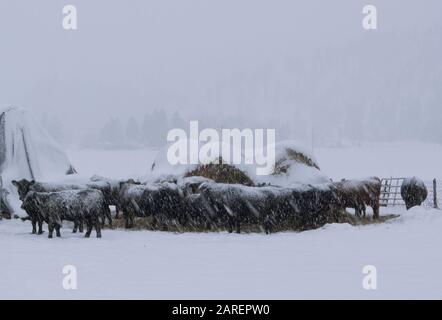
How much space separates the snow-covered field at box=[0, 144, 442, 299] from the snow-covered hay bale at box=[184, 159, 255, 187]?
5496mm

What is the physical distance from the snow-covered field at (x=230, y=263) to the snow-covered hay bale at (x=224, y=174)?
550 centimetres

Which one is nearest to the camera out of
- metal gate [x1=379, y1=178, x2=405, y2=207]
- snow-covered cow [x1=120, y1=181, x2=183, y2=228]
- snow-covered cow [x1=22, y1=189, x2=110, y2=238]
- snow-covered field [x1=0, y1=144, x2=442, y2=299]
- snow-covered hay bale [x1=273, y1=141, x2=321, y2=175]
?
snow-covered field [x1=0, y1=144, x2=442, y2=299]

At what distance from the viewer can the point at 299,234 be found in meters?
17.0

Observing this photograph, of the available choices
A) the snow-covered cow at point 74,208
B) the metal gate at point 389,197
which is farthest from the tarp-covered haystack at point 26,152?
the metal gate at point 389,197

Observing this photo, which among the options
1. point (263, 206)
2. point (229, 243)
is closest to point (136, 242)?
point (229, 243)

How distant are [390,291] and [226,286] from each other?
258 cm

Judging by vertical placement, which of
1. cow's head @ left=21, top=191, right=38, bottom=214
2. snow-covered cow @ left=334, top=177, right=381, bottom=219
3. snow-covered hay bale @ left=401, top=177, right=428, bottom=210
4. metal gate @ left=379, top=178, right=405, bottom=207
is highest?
cow's head @ left=21, top=191, right=38, bottom=214

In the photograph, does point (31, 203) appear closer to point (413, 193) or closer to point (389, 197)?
point (413, 193)

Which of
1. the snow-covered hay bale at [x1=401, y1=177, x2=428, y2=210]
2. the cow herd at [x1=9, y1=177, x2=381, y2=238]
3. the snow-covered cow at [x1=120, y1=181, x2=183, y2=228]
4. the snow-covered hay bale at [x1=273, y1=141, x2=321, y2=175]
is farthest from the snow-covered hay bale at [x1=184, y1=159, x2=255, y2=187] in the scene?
the snow-covered hay bale at [x1=401, y1=177, x2=428, y2=210]

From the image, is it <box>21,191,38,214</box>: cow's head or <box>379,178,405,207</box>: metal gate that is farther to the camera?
<box>379,178,405,207</box>: metal gate

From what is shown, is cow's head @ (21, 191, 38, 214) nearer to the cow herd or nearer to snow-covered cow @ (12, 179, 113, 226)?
the cow herd

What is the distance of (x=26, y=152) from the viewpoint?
24.3 m

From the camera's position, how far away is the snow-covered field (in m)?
8.77

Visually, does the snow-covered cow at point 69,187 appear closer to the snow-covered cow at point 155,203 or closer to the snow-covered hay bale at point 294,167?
the snow-covered cow at point 155,203
